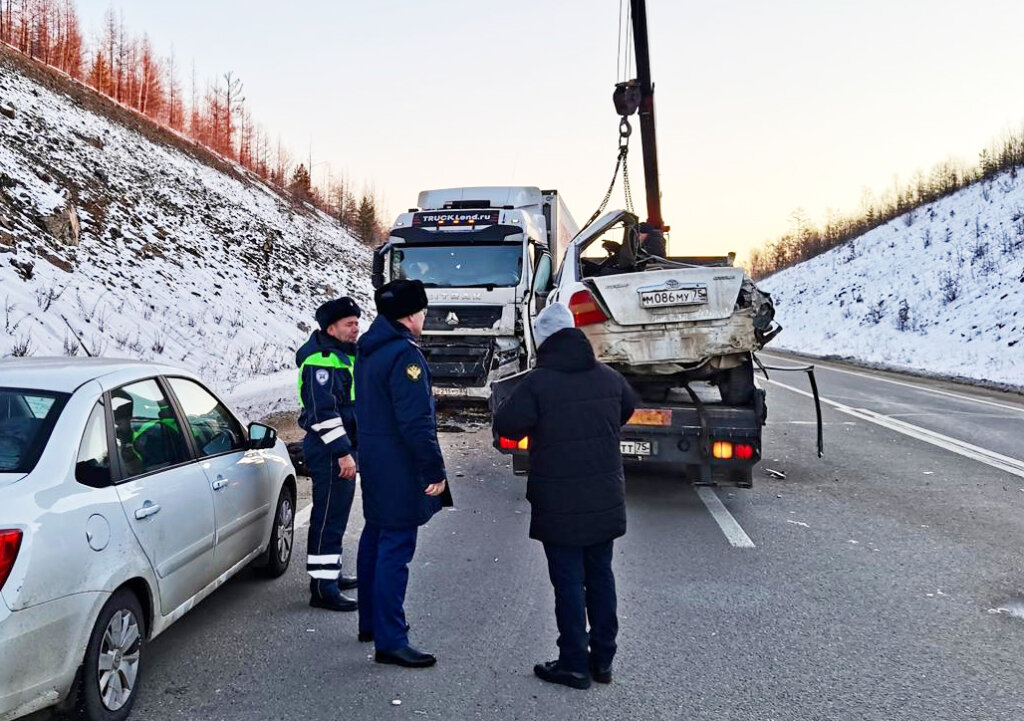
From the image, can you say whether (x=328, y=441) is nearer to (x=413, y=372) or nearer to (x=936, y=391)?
(x=413, y=372)

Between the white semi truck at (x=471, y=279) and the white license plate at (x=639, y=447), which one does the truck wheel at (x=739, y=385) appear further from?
the white semi truck at (x=471, y=279)

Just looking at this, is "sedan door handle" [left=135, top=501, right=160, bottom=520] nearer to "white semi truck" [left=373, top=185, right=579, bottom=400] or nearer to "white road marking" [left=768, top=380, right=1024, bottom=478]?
"white semi truck" [left=373, top=185, right=579, bottom=400]

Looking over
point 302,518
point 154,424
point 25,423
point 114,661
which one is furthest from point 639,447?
point 25,423

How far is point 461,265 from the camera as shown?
11547 millimetres

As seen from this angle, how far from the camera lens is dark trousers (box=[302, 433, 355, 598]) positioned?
421cm

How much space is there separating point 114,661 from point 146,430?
1029mm

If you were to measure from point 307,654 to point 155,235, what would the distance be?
22380 mm

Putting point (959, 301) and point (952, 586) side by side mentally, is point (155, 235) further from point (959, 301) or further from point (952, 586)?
point (959, 301)

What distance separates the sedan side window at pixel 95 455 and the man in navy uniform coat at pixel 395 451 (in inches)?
43.6

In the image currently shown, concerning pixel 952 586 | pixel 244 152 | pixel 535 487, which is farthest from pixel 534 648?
A: pixel 244 152

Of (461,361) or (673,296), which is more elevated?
(673,296)

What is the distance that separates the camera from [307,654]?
3629 mm

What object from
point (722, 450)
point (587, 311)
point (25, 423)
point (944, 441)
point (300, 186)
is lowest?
point (944, 441)

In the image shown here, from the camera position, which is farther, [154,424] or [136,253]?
[136,253]
